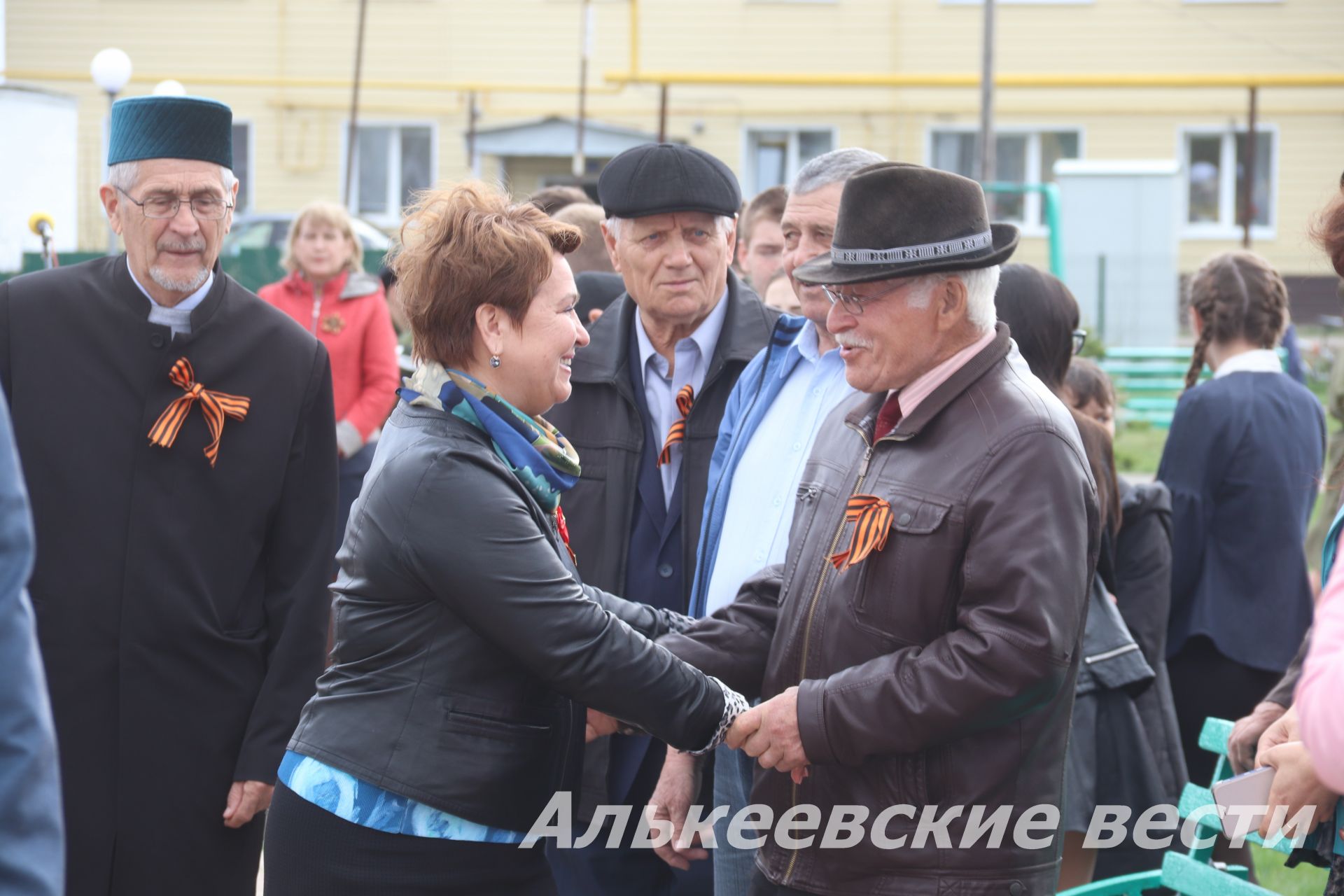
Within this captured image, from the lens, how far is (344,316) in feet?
23.3

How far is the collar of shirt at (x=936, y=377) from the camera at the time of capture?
266 cm

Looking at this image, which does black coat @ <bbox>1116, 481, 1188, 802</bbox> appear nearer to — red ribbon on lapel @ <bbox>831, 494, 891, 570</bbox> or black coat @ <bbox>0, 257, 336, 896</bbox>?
red ribbon on lapel @ <bbox>831, 494, 891, 570</bbox>

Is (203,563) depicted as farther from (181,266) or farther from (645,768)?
(645,768)

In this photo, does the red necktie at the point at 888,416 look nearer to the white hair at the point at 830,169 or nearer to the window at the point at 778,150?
the white hair at the point at 830,169

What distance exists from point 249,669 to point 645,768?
1037 mm

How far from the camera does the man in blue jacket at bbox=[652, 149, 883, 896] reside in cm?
331

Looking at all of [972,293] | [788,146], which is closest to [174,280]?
[972,293]

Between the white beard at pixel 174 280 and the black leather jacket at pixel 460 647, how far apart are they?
1018mm

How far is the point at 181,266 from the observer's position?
11.1ft

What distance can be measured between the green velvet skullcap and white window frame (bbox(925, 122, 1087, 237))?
21.2 m

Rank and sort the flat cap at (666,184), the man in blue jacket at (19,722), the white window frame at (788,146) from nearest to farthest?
the man in blue jacket at (19,722), the flat cap at (666,184), the white window frame at (788,146)

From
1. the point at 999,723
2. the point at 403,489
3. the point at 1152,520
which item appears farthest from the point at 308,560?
the point at 1152,520

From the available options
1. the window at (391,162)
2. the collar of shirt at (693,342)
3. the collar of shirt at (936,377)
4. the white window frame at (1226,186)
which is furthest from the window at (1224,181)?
the collar of shirt at (936,377)

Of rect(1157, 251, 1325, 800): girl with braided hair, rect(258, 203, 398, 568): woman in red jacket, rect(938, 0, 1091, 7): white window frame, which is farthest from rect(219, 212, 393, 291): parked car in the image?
rect(938, 0, 1091, 7): white window frame
